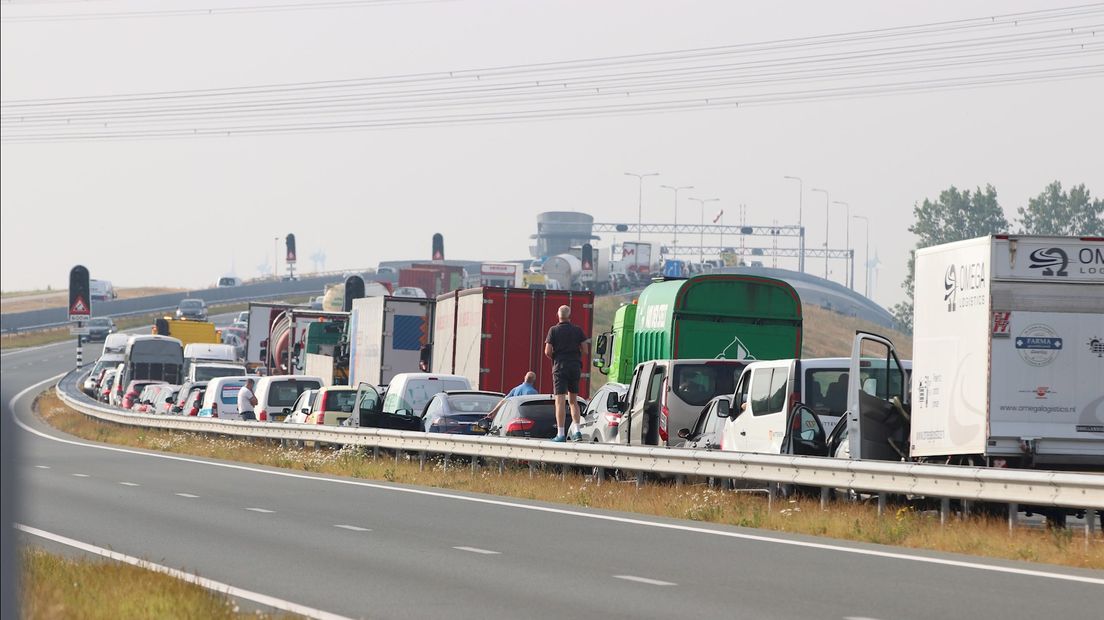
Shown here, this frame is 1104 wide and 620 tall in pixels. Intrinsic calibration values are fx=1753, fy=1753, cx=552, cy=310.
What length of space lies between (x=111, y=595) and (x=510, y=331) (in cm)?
2376

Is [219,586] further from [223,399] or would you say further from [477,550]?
[223,399]

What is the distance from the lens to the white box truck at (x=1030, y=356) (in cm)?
1562

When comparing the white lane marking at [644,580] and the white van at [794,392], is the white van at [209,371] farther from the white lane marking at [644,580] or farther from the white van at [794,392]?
the white lane marking at [644,580]

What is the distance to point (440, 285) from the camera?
114m

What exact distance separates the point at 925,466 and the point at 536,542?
3.35m

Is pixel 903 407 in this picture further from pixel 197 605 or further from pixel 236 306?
pixel 236 306

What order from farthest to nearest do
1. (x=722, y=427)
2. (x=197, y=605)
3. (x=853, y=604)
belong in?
1. (x=722, y=427)
2. (x=853, y=604)
3. (x=197, y=605)

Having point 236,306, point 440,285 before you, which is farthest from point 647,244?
point 236,306

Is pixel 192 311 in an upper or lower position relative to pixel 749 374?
upper

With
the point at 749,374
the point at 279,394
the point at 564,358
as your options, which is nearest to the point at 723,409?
the point at 749,374

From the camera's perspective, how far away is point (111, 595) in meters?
9.95

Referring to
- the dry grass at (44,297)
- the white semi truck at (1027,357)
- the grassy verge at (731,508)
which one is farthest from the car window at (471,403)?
the dry grass at (44,297)

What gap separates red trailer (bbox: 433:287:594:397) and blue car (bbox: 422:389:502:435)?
549 cm

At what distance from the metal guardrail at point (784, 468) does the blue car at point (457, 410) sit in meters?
0.76
